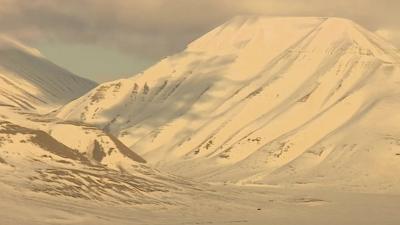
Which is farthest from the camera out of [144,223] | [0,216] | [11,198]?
[11,198]

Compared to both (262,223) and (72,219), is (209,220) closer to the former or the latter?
(262,223)

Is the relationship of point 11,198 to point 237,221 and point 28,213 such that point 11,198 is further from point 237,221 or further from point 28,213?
point 237,221

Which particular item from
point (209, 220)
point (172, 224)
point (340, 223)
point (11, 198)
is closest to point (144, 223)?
point (172, 224)

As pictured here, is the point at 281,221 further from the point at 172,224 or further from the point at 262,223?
the point at 172,224

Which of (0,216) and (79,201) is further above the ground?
(79,201)

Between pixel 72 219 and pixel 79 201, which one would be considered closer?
pixel 72 219

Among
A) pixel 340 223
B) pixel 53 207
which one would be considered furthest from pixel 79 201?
pixel 340 223

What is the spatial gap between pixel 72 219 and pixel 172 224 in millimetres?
19444

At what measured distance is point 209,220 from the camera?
190375 mm

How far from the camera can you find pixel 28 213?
6855 inches

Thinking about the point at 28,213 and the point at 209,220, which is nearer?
the point at 28,213

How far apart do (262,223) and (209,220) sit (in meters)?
11.0

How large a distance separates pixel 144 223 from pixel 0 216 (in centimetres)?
2827

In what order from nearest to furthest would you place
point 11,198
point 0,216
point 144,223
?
point 0,216 → point 144,223 → point 11,198
